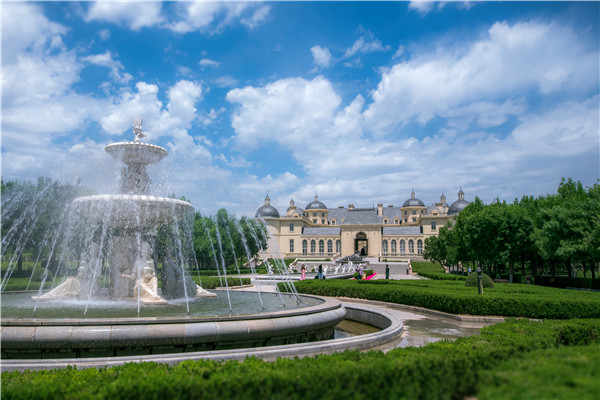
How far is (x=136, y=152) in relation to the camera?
41.2 feet

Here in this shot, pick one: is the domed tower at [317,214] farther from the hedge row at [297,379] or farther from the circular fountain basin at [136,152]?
the hedge row at [297,379]

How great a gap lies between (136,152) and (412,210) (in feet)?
261

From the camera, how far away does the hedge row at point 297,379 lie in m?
3.94

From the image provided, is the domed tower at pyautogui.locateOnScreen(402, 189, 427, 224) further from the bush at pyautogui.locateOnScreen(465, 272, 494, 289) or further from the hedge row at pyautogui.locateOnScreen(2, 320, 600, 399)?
the hedge row at pyautogui.locateOnScreen(2, 320, 600, 399)

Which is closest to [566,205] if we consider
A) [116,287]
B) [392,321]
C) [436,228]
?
[392,321]

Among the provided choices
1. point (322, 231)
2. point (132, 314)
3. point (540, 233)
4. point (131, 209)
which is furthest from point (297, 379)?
point (322, 231)

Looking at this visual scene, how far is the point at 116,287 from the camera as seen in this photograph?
1144cm

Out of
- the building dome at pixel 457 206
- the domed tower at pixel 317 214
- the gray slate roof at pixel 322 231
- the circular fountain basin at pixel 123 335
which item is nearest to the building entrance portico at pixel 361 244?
the gray slate roof at pixel 322 231

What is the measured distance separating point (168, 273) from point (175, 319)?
5843 millimetres

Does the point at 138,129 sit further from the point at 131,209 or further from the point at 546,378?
the point at 546,378

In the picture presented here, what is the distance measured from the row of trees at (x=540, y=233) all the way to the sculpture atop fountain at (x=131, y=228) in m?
24.3

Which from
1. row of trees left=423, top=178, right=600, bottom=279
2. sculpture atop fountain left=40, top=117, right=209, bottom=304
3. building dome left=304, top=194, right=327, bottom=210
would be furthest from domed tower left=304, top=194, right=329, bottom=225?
sculpture atop fountain left=40, top=117, right=209, bottom=304

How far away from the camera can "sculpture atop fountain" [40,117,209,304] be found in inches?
439

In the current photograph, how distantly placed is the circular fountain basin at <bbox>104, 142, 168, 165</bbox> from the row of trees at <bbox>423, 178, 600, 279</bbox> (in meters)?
24.8
